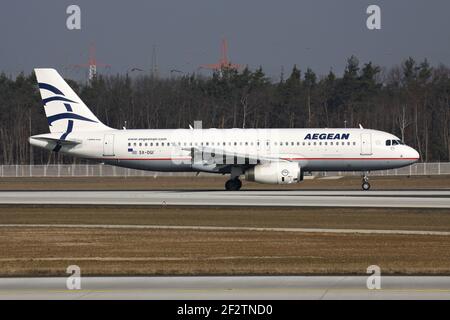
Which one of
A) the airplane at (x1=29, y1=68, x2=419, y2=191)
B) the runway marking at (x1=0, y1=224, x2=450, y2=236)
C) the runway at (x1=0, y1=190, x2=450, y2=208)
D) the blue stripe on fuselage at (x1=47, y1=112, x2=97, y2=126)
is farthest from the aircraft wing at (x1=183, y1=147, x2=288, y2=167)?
the runway marking at (x1=0, y1=224, x2=450, y2=236)

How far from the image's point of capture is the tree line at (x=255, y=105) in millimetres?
103562

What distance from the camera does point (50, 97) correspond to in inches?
2169

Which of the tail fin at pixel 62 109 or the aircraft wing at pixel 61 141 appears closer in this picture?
the aircraft wing at pixel 61 141

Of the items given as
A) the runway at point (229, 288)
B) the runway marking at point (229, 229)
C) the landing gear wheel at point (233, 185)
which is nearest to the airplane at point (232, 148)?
the landing gear wheel at point (233, 185)

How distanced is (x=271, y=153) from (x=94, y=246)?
2674 cm

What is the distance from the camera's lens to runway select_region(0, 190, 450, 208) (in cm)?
3978

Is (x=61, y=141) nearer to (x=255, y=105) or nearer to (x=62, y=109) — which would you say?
(x=62, y=109)

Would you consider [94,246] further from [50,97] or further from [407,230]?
[50,97]

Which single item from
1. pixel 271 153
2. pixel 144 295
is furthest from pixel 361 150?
pixel 144 295

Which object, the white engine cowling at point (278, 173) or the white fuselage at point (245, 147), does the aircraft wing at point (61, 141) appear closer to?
the white fuselage at point (245, 147)

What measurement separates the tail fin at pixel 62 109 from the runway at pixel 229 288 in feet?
116

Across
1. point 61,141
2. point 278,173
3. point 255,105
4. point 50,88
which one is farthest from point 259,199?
point 255,105

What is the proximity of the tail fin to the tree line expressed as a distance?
146 ft
